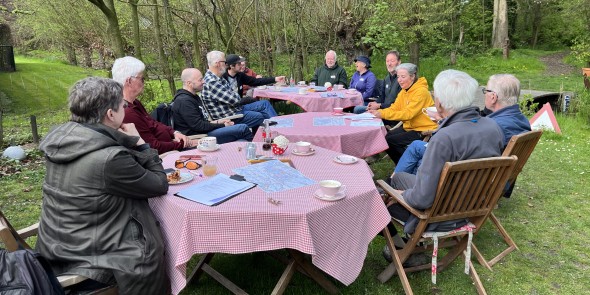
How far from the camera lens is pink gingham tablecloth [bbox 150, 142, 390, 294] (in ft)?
6.88

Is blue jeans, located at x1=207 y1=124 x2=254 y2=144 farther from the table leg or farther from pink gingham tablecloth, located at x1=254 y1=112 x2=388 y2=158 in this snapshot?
the table leg

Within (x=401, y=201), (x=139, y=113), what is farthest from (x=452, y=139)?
(x=139, y=113)

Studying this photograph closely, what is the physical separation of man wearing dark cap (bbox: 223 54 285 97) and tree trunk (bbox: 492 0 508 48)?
Answer: 18232 millimetres

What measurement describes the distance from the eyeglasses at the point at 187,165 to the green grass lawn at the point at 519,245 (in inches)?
35.7

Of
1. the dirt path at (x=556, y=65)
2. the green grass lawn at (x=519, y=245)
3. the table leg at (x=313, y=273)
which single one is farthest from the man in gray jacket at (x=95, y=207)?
the dirt path at (x=556, y=65)

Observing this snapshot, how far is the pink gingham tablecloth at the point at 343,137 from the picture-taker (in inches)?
157

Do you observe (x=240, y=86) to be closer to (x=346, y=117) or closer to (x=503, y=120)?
(x=346, y=117)

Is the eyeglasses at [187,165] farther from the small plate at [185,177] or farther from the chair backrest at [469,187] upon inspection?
the chair backrest at [469,187]

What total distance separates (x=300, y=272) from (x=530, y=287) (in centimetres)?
170

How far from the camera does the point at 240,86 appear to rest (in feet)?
26.1

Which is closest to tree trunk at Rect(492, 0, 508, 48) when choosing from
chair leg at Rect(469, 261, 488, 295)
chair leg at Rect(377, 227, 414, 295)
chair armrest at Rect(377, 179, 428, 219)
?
chair leg at Rect(469, 261, 488, 295)

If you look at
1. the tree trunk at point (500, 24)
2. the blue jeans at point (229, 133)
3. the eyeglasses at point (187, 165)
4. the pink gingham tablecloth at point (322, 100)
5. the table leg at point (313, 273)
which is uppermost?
the tree trunk at point (500, 24)

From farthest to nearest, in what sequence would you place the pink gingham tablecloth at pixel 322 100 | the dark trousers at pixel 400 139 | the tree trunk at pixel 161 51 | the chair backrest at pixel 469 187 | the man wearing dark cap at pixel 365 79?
the tree trunk at pixel 161 51, the man wearing dark cap at pixel 365 79, the pink gingham tablecloth at pixel 322 100, the dark trousers at pixel 400 139, the chair backrest at pixel 469 187

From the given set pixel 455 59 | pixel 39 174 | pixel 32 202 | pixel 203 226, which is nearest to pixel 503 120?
pixel 203 226
